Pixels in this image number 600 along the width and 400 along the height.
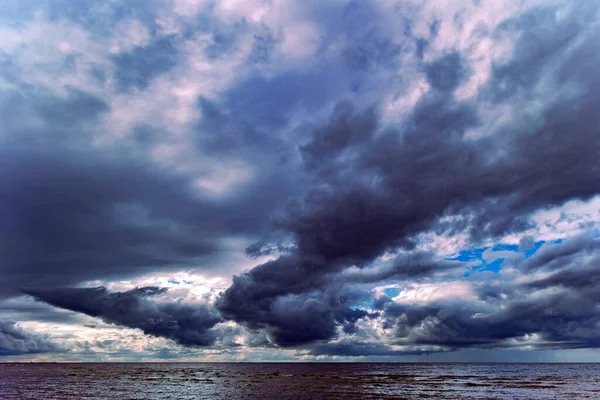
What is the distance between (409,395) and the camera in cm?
8506

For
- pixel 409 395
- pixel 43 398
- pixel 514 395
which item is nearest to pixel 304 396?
pixel 409 395

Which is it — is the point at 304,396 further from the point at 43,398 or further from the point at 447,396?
the point at 43,398

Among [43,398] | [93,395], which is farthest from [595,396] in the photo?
[43,398]

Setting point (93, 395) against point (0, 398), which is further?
point (93, 395)

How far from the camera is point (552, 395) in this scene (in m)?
86.4

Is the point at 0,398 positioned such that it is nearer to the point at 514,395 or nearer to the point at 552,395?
the point at 514,395

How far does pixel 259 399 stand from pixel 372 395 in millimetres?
23144

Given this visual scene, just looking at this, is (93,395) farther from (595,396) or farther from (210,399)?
(595,396)

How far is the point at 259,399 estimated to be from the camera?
78.9 metres

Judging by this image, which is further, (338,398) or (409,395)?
(409,395)

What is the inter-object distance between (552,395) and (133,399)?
8288 centimetres

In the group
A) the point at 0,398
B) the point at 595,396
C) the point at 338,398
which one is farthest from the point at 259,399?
the point at 595,396

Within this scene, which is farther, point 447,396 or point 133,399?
point 447,396

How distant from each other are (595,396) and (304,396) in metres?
57.7
